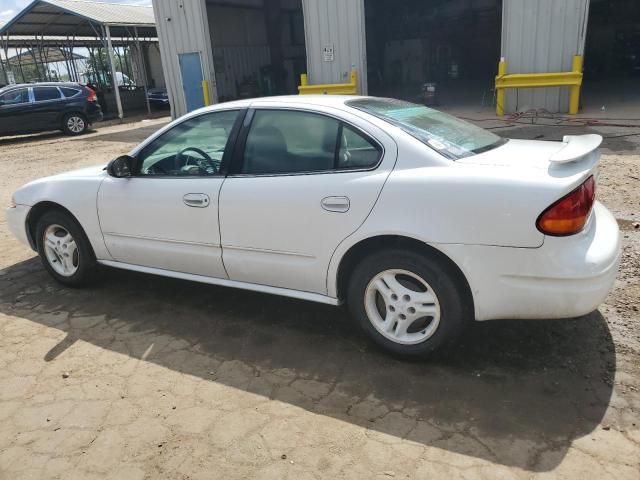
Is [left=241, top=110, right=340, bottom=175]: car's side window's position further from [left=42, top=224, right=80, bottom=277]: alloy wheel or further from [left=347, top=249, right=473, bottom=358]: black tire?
[left=42, top=224, right=80, bottom=277]: alloy wheel

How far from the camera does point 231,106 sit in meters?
3.67

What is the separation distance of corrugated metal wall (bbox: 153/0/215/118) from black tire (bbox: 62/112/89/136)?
315 cm

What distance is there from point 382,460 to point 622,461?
Result: 1.03 metres

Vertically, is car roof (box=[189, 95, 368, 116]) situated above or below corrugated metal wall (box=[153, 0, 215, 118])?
below

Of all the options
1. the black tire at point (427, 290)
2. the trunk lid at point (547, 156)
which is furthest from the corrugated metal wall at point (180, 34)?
the black tire at point (427, 290)

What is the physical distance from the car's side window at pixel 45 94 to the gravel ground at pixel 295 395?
1425 cm

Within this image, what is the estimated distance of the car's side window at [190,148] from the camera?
12.0 ft

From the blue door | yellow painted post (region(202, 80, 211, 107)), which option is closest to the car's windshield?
yellow painted post (region(202, 80, 211, 107))

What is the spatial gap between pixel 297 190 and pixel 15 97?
52.4 ft

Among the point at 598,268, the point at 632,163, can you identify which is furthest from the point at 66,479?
the point at 632,163

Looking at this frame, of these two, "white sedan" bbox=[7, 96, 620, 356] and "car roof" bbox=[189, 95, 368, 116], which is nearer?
"white sedan" bbox=[7, 96, 620, 356]

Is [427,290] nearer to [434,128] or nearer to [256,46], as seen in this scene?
[434,128]

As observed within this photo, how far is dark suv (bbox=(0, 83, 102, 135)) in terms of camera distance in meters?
15.8

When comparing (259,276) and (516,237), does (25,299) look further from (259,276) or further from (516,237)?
(516,237)
